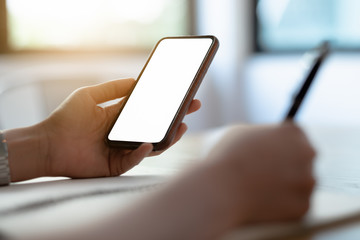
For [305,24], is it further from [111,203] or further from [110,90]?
[111,203]

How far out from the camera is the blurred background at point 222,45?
3027mm

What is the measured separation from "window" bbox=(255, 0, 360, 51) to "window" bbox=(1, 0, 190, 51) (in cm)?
52

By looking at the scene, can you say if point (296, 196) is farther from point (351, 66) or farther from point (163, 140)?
point (351, 66)

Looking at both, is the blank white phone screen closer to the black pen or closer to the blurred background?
the black pen

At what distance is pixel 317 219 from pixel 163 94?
1.25 feet

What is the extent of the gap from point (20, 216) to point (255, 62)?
313cm

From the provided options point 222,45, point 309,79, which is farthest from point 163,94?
point 222,45

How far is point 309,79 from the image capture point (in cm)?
56

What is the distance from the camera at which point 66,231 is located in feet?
1.44

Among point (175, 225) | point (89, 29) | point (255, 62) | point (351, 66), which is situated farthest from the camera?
point (255, 62)

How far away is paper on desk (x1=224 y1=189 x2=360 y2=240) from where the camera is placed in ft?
1.54

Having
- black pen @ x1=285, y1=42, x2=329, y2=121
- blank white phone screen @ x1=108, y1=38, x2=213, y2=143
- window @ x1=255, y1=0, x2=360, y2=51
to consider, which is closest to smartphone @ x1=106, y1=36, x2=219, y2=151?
blank white phone screen @ x1=108, y1=38, x2=213, y2=143

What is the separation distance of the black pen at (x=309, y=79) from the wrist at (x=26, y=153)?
418 millimetres

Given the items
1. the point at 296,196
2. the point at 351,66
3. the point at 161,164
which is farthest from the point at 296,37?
the point at 296,196
